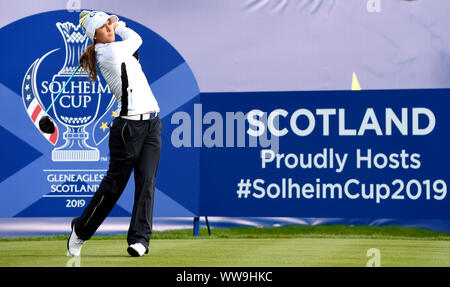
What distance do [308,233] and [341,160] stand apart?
67 centimetres

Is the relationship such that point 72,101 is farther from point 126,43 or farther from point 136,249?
point 136,249

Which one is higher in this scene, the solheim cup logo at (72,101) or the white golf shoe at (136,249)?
the solheim cup logo at (72,101)

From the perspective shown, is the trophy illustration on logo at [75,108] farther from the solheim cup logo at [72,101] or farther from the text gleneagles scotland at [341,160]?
the text gleneagles scotland at [341,160]

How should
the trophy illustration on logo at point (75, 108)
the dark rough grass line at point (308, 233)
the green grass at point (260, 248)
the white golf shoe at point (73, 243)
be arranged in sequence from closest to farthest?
the green grass at point (260, 248) < the white golf shoe at point (73, 243) < the dark rough grass line at point (308, 233) < the trophy illustration on logo at point (75, 108)

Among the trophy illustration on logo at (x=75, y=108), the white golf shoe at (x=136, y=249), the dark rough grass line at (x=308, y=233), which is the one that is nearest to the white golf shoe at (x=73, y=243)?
the white golf shoe at (x=136, y=249)

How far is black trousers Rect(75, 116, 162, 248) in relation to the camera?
12.5 feet

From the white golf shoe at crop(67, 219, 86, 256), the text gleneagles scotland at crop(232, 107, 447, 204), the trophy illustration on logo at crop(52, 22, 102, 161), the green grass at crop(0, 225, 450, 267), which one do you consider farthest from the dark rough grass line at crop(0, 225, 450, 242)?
the white golf shoe at crop(67, 219, 86, 256)

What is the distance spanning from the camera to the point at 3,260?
3.94 m

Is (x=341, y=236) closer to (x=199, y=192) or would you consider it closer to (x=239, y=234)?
(x=239, y=234)

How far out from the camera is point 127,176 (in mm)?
3834

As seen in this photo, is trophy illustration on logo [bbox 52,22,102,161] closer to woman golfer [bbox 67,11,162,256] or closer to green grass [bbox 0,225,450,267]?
green grass [bbox 0,225,450,267]

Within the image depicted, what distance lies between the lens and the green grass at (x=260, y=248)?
3.76 m

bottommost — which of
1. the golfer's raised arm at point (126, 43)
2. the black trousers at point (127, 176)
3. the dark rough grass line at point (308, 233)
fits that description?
the dark rough grass line at point (308, 233)
